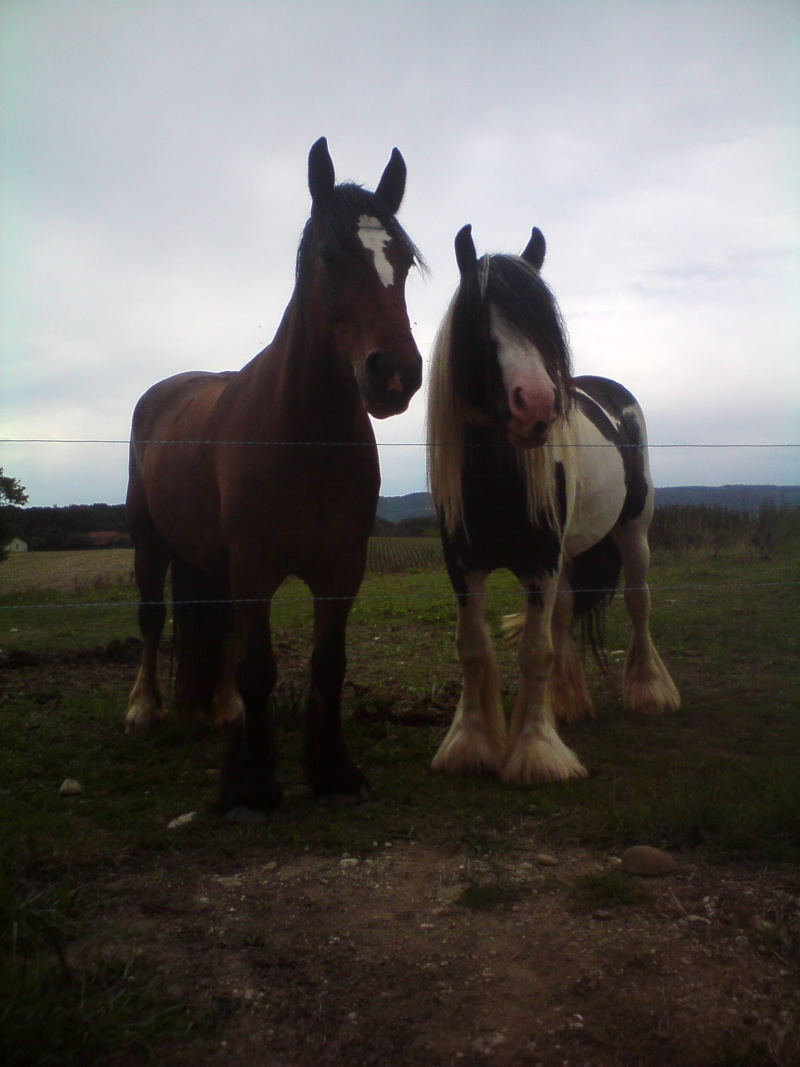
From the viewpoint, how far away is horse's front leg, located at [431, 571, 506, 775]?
3.64m

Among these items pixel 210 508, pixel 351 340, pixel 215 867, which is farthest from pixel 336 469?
pixel 215 867

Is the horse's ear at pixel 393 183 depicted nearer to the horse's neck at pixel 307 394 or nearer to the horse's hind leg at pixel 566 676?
the horse's neck at pixel 307 394

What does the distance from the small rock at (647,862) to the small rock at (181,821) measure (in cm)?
162

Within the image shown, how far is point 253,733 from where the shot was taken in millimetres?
3160

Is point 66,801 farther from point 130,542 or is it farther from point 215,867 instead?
point 130,542

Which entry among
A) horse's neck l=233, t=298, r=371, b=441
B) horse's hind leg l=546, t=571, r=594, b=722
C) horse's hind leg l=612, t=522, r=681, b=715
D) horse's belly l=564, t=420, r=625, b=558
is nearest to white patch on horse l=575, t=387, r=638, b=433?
horse's belly l=564, t=420, r=625, b=558

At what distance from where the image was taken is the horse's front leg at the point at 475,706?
364 centimetres

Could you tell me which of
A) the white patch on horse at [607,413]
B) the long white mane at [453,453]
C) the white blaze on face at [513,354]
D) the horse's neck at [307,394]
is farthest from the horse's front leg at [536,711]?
the white patch on horse at [607,413]

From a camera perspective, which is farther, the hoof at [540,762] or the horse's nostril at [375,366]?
the hoof at [540,762]

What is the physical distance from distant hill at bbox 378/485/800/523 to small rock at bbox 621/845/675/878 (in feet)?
5.68

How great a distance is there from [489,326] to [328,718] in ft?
5.74

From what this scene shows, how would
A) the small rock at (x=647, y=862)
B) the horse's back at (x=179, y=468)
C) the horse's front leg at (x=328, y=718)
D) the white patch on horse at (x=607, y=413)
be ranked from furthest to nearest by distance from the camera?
the white patch on horse at (x=607, y=413), the horse's back at (x=179, y=468), the horse's front leg at (x=328, y=718), the small rock at (x=647, y=862)

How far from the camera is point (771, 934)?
205 centimetres

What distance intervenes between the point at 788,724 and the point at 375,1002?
3.17 meters
